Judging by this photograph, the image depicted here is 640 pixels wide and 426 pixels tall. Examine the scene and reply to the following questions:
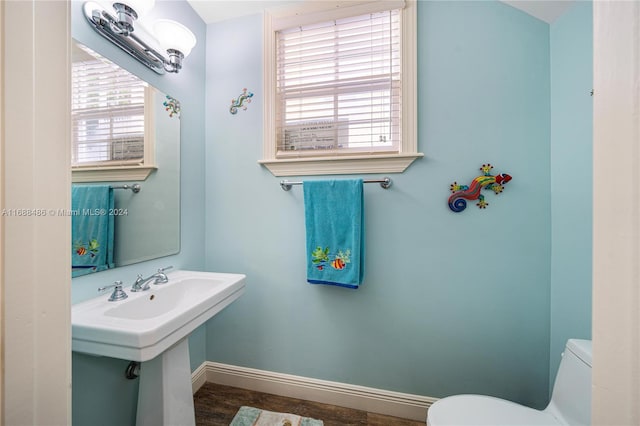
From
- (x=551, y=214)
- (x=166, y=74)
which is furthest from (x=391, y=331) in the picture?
(x=166, y=74)

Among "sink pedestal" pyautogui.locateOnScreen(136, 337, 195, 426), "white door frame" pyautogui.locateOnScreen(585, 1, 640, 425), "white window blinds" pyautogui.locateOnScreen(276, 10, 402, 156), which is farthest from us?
"white window blinds" pyautogui.locateOnScreen(276, 10, 402, 156)

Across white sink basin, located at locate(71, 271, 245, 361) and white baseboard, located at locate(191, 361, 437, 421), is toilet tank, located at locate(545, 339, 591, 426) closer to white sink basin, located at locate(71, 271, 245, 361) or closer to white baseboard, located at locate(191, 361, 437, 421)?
white baseboard, located at locate(191, 361, 437, 421)

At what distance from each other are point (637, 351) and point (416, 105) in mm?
1324

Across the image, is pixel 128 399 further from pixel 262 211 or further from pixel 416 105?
pixel 416 105

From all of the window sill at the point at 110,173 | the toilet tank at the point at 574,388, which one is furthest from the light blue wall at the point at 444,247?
the window sill at the point at 110,173

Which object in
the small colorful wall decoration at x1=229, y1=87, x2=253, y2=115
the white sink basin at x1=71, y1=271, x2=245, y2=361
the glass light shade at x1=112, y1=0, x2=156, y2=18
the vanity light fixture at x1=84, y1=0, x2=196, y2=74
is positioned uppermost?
the glass light shade at x1=112, y1=0, x2=156, y2=18

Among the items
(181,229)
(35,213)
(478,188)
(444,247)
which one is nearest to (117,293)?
(181,229)

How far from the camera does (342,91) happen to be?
146 centimetres

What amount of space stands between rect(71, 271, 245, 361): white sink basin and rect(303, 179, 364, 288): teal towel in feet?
1.46

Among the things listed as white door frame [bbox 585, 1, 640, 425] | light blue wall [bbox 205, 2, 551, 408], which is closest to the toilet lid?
light blue wall [bbox 205, 2, 551, 408]

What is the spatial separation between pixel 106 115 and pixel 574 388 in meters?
2.20

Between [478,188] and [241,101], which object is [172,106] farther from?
[478,188]

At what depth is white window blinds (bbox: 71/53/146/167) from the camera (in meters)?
0.96

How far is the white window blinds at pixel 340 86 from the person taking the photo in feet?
4.60
